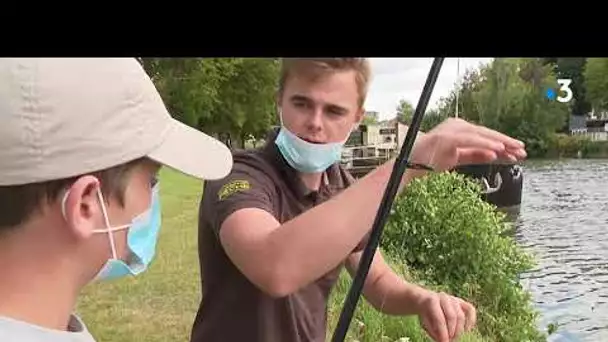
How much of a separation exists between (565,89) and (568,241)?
1.07 feet

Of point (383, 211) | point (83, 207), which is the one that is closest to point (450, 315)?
point (383, 211)

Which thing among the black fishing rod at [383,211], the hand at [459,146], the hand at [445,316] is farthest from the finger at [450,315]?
the hand at [459,146]

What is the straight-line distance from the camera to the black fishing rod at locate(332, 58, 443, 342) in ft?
4.15

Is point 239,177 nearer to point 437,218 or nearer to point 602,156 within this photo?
point 437,218

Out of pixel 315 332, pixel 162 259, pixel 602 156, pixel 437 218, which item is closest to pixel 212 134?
pixel 162 259

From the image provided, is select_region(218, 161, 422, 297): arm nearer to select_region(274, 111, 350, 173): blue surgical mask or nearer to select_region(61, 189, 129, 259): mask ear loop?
select_region(274, 111, 350, 173): blue surgical mask

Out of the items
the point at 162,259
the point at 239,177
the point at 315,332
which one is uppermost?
the point at 239,177

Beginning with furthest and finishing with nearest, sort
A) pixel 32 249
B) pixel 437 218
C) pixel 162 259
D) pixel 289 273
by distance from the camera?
pixel 437 218 < pixel 162 259 < pixel 289 273 < pixel 32 249

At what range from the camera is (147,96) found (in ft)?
3.77

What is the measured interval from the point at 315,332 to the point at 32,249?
1.73ft

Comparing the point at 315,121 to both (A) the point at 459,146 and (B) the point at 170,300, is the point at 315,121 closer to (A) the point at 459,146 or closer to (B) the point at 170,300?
(A) the point at 459,146

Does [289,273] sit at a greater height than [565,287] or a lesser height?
greater

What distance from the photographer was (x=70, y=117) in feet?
3.47

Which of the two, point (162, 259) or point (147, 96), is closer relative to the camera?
point (147, 96)
